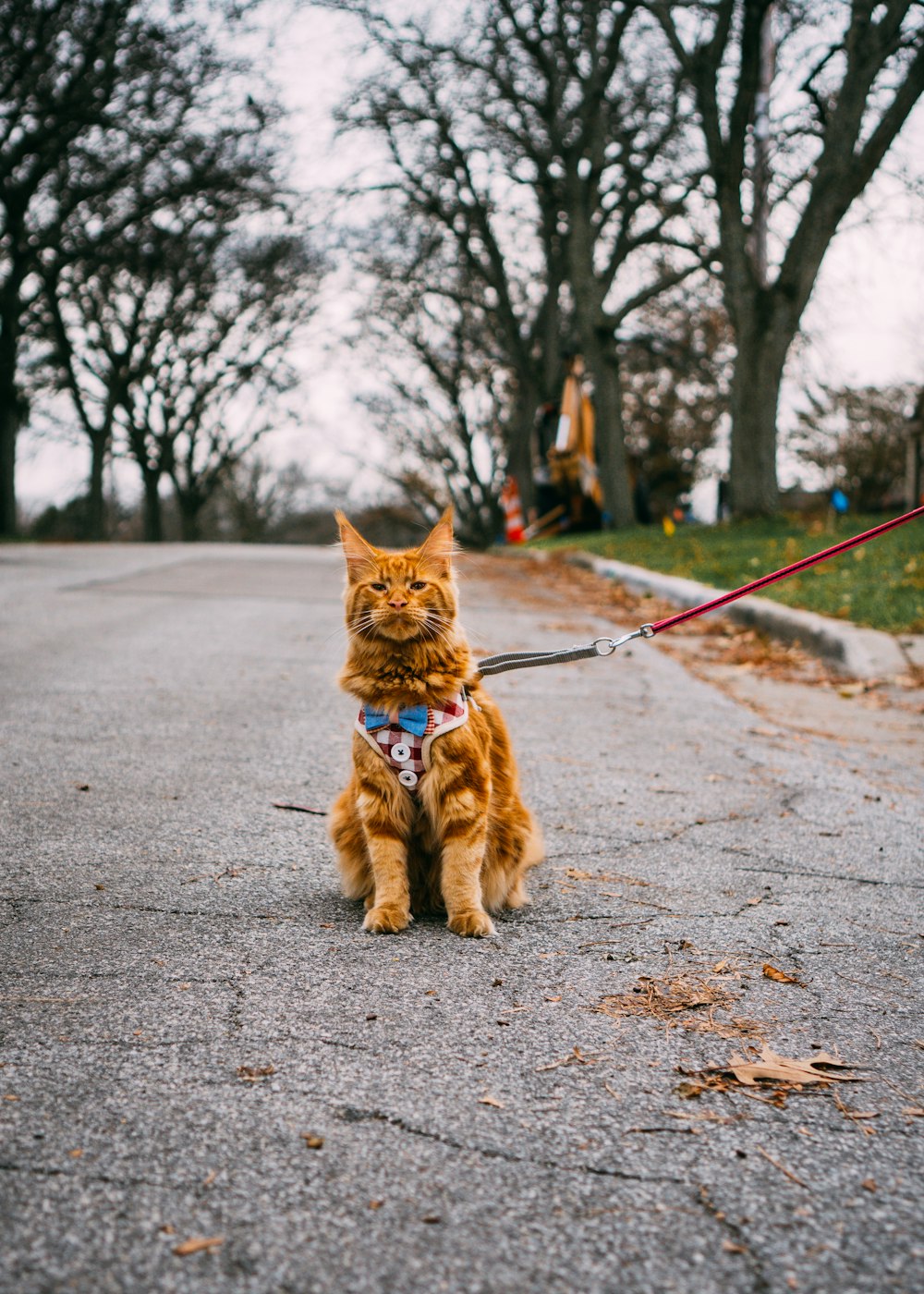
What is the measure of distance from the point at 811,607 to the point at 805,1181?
315 inches

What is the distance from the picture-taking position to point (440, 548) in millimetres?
3404

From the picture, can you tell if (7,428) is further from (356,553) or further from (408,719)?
(408,719)

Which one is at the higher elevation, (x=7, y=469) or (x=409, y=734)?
(x=7, y=469)

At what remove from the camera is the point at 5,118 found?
20047mm

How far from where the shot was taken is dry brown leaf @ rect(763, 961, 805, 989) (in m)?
2.78

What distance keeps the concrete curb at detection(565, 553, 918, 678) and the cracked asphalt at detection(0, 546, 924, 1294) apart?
8.14 feet

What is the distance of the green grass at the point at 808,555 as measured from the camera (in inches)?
352

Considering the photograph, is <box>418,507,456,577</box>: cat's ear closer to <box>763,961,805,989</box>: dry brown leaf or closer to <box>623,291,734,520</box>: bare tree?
<box>763,961,805,989</box>: dry brown leaf

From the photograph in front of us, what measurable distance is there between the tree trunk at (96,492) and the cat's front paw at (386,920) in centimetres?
2932

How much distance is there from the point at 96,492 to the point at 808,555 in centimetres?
2383

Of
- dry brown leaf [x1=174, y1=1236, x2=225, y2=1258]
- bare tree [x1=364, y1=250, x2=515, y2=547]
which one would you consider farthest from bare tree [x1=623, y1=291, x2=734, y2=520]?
dry brown leaf [x1=174, y1=1236, x2=225, y2=1258]

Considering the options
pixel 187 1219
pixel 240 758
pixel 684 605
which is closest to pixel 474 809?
pixel 187 1219

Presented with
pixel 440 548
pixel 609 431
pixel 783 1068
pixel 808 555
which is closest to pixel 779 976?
pixel 783 1068

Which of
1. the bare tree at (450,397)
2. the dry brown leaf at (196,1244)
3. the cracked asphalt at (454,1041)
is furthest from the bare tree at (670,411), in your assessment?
the dry brown leaf at (196,1244)
